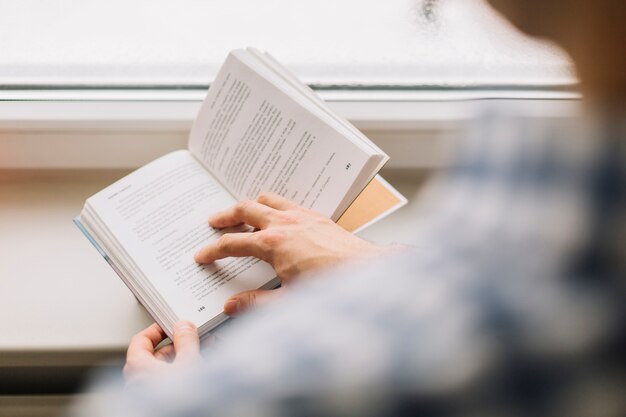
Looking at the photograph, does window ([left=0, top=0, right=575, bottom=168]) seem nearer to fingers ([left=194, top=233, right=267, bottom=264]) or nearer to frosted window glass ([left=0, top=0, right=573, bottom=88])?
frosted window glass ([left=0, top=0, right=573, bottom=88])

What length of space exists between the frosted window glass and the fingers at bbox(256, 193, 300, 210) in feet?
1.05

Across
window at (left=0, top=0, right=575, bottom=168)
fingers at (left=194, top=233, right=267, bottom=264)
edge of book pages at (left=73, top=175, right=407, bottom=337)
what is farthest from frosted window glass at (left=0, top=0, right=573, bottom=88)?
fingers at (left=194, top=233, right=267, bottom=264)

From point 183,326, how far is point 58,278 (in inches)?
11.1

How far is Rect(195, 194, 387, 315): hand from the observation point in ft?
2.38

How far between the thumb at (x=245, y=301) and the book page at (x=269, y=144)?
11 cm

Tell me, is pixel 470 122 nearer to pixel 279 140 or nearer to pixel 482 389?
pixel 482 389

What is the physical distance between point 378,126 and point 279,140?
0.82ft

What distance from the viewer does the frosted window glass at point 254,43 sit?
1042mm

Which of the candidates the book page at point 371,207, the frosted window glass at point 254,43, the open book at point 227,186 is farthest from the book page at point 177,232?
the frosted window glass at point 254,43

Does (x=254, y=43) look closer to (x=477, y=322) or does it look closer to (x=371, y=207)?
(x=371, y=207)

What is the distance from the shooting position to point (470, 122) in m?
0.42

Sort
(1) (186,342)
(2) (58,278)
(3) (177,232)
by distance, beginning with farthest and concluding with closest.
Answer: (2) (58,278) < (3) (177,232) < (1) (186,342)

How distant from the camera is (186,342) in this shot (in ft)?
2.27

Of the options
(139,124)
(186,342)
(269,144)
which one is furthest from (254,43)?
(186,342)
